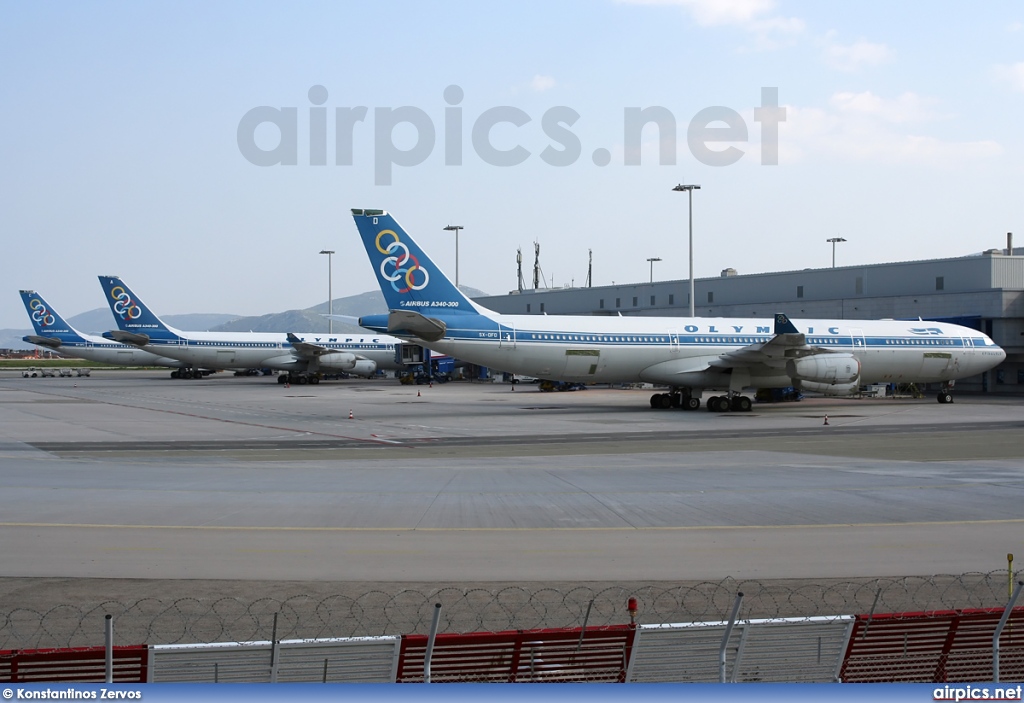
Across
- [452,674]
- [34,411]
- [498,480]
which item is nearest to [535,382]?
[34,411]

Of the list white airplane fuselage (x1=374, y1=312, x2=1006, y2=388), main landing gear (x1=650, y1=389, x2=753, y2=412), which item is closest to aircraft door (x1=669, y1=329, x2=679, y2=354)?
white airplane fuselage (x1=374, y1=312, x2=1006, y2=388)

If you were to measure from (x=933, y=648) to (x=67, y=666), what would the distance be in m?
6.51

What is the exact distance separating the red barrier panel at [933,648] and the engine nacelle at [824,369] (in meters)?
34.6

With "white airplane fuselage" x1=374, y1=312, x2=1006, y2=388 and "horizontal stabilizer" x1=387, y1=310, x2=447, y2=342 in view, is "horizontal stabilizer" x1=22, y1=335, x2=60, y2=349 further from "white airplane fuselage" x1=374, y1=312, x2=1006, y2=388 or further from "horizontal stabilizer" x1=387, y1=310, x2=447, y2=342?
"white airplane fuselage" x1=374, y1=312, x2=1006, y2=388

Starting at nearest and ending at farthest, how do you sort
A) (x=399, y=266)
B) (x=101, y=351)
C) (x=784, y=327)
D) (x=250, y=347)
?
(x=399, y=266) → (x=784, y=327) → (x=250, y=347) → (x=101, y=351)

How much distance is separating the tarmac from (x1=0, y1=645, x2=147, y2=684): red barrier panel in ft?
12.9

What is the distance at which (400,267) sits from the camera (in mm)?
38250

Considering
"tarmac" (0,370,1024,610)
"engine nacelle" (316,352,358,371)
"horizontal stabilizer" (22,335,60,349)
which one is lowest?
"tarmac" (0,370,1024,610)

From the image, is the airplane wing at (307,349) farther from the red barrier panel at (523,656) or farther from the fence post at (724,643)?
the fence post at (724,643)

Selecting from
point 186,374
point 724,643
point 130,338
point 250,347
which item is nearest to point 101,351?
point 186,374

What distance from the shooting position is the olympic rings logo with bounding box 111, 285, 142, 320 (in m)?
74.9

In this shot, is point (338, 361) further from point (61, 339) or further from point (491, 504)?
point (491, 504)

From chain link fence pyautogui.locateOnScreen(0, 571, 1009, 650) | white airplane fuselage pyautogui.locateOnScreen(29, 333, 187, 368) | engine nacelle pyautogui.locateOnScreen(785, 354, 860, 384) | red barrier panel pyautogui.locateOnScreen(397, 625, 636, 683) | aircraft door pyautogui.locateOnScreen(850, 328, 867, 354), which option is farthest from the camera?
white airplane fuselage pyautogui.locateOnScreen(29, 333, 187, 368)

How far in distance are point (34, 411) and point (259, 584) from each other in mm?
38241
